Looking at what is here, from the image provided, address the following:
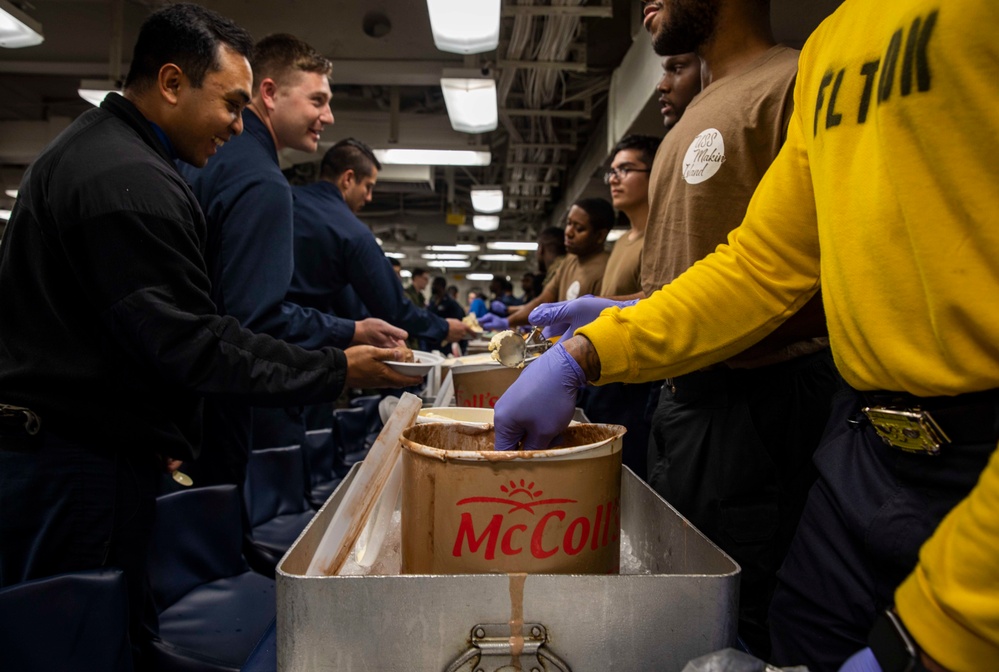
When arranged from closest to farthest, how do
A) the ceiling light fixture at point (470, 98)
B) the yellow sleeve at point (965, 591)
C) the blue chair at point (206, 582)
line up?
1. the yellow sleeve at point (965, 591)
2. the blue chair at point (206, 582)
3. the ceiling light fixture at point (470, 98)

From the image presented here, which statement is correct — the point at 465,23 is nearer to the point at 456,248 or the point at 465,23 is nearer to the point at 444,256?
the point at 456,248

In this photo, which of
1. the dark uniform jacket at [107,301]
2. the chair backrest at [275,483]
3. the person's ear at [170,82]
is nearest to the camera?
the dark uniform jacket at [107,301]

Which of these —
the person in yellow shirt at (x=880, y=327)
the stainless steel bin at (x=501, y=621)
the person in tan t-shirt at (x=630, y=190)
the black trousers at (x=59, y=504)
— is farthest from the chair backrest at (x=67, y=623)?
the person in tan t-shirt at (x=630, y=190)

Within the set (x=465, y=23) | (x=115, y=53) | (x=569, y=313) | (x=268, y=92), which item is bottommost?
(x=569, y=313)

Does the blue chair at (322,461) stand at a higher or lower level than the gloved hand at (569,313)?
lower

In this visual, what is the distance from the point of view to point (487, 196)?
7484 mm

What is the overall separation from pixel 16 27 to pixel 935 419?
172 inches

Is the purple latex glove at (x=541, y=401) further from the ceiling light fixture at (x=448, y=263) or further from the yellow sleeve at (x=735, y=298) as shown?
the ceiling light fixture at (x=448, y=263)

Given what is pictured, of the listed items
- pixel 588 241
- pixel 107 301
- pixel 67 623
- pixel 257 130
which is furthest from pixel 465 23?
pixel 67 623

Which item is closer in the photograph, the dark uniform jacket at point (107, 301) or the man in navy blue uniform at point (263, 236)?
the dark uniform jacket at point (107, 301)

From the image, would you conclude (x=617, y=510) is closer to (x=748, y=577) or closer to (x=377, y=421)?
(x=748, y=577)

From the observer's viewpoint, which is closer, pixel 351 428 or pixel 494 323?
pixel 351 428

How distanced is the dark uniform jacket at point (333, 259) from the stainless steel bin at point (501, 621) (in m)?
2.02

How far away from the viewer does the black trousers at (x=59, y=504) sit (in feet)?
3.49
